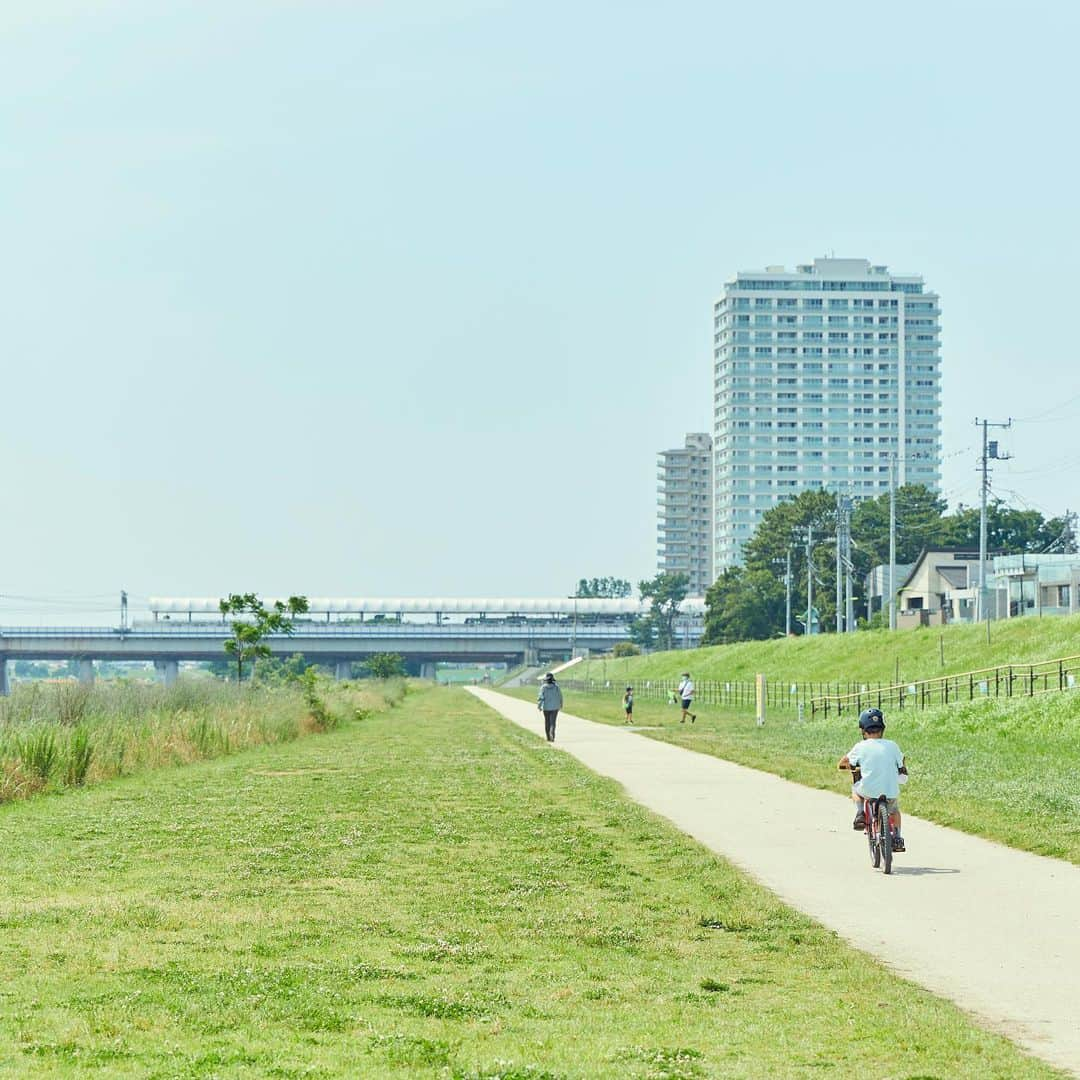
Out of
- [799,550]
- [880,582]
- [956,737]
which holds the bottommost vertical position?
[956,737]

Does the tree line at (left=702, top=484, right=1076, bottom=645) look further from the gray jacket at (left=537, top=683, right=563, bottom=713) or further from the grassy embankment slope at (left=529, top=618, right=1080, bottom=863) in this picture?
the gray jacket at (left=537, top=683, right=563, bottom=713)

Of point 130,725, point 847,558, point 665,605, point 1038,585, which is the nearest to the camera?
point 130,725

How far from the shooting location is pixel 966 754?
32875mm

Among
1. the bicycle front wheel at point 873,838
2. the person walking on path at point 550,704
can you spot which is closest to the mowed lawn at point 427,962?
the bicycle front wheel at point 873,838

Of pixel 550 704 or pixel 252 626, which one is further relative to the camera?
pixel 252 626

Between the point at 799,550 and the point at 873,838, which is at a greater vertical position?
the point at 799,550

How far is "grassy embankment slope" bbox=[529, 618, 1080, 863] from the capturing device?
1998 centimetres

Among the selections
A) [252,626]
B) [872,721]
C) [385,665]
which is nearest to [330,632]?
[385,665]

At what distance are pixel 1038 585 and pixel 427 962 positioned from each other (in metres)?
90.9

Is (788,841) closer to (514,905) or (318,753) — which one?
(514,905)

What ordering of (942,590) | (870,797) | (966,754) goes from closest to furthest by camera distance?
(870,797)
(966,754)
(942,590)

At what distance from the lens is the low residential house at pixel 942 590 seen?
343 feet

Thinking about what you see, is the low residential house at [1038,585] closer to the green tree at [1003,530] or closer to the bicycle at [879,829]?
the green tree at [1003,530]

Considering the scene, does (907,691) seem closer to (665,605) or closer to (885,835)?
(885,835)
